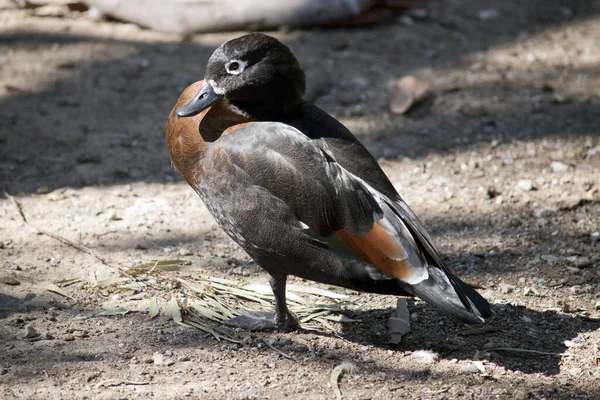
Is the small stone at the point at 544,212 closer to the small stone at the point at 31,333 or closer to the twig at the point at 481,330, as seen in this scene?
the twig at the point at 481,330

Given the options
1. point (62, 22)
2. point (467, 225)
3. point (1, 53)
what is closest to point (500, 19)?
point (467, 225)

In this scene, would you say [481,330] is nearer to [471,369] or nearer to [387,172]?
[471,369]

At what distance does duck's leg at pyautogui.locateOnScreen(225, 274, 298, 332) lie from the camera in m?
3.58

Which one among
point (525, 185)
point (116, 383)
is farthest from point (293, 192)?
point (525, 185)

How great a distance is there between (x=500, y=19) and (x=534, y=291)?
3954mm

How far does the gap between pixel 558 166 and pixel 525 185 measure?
0.37m

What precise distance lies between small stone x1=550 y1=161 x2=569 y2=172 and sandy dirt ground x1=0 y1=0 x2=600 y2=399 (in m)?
0.05

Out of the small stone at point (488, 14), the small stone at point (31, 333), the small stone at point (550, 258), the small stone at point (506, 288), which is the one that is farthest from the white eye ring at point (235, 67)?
the small stone at point (488, 14)

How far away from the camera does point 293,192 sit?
10.8 feet

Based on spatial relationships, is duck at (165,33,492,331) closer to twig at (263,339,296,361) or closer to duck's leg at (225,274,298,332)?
duck's leg at (225,274,298,332)

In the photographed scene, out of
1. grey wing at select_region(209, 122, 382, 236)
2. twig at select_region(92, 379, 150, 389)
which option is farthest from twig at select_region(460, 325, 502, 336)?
twig at select_region(92, 379, 150, 389)

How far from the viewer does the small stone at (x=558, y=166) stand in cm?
517

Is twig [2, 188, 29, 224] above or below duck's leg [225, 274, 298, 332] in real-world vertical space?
above

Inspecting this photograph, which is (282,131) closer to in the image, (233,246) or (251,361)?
(251,361)
